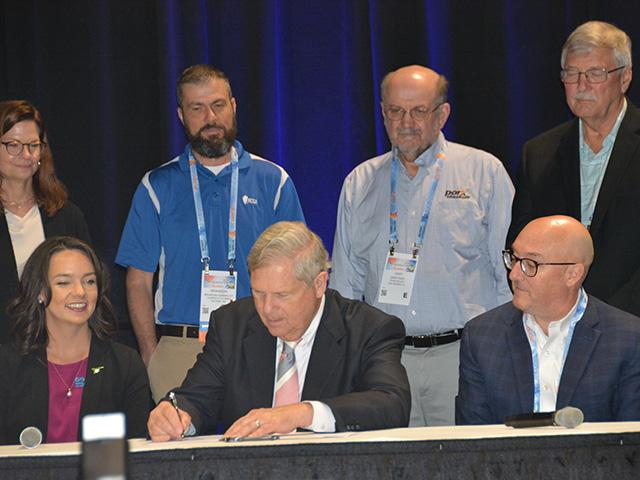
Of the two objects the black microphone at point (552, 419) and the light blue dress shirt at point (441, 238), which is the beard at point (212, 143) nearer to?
the light blue dress shirt at point (441, 238)

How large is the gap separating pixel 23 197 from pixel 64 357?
88 centimetres

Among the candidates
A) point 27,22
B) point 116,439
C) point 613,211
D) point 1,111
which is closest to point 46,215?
point 1,111

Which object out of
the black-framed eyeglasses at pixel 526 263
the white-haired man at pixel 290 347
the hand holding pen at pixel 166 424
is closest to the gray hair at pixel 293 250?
the white-haired man at pixel 290 347

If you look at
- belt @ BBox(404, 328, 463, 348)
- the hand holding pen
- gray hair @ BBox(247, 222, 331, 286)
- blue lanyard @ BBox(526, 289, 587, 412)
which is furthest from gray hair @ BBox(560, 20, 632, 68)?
the hand holding pen

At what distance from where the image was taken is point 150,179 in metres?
4.39

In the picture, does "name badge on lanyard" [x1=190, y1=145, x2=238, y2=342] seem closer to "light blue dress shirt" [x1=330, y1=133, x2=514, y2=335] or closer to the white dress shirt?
"light blue dress shirt" [x1=330, y1=133, x2=514, y2=335]

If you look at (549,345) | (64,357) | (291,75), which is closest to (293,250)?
(549,345)

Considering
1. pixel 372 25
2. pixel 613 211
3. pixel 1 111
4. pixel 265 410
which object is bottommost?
pixel 265 410

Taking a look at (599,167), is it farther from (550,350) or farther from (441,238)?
(550,350)

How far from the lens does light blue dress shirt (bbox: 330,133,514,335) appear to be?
415cm

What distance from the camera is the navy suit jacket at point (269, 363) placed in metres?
3.09

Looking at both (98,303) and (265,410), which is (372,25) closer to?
(98,303)

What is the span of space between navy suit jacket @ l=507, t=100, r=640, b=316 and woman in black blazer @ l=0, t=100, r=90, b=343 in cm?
189

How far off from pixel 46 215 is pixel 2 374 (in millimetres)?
879
